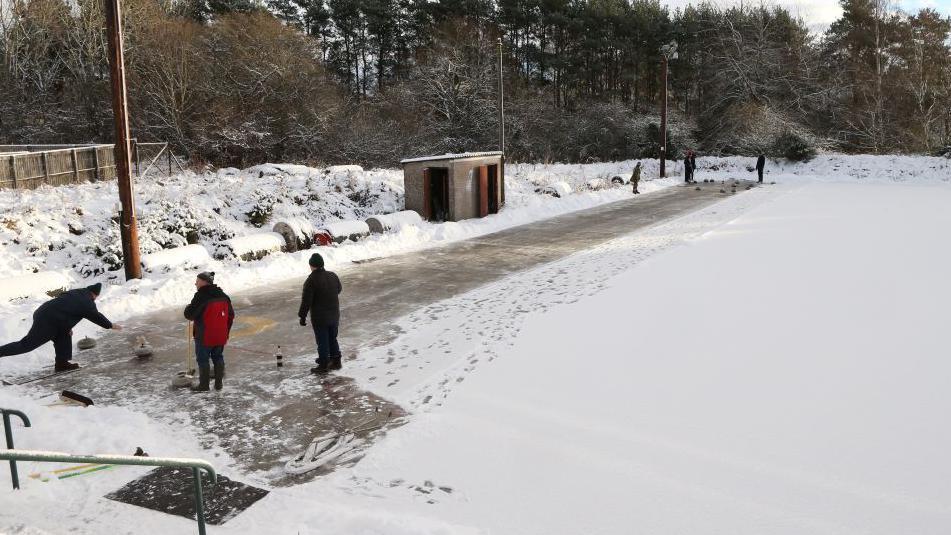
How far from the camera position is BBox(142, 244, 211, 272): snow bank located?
13.5 meters

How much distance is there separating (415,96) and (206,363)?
40434 millimetres

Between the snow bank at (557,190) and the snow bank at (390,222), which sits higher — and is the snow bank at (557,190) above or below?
above

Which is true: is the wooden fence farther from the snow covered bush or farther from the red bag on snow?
the snow covered bush

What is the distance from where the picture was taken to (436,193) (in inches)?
854

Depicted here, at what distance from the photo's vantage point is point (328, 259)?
52.3 ft

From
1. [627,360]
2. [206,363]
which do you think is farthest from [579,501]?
[206,363]

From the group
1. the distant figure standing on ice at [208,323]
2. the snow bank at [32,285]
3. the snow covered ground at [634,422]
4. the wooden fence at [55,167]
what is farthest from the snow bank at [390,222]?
the distant figure standing on ice at [208,323]

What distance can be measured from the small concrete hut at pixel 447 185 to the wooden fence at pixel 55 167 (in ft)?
31.2

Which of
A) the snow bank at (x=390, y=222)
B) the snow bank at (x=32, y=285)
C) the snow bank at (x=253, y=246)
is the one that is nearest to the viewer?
the snow bank at (x=32, y=285)

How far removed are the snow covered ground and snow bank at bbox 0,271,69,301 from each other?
1465mm

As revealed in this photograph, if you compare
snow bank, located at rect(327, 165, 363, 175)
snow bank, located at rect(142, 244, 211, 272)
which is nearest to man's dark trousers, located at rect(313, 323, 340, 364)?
snow bank, located at rect(142, 244, 211, 272)

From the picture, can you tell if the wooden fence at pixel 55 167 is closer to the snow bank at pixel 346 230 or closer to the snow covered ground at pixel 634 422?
the snow bank at pixel 346 230

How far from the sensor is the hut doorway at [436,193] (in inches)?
828

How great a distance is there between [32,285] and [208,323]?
20.3 feet
